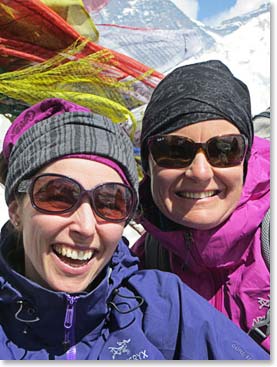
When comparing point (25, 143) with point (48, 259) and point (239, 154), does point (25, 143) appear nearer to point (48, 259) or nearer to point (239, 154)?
point (48, 259)

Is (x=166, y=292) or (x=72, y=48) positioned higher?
(x=72, y=48)

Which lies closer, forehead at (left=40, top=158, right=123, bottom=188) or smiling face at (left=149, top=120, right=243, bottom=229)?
forehead at (left=40, top=158, right=123, bottom=188)

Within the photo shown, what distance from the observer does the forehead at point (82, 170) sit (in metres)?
1.33

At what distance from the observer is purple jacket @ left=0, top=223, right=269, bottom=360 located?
4.51ft

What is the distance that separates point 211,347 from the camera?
1.41 m

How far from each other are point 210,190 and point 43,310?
648 mm

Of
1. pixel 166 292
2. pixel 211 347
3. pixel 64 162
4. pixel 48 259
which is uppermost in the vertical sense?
pixel 64 162

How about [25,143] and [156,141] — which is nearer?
[25,143]

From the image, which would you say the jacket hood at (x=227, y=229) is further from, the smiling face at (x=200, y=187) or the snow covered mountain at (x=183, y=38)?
the snow covered mountain at (x=183, y=38)

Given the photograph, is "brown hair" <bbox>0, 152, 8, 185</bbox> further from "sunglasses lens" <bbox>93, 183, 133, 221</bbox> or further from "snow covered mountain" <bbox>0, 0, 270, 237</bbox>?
"snow covered mountain" <bbox>0, 0, 270, 237</bbox>

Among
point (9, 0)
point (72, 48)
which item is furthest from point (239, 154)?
point (9, 0)

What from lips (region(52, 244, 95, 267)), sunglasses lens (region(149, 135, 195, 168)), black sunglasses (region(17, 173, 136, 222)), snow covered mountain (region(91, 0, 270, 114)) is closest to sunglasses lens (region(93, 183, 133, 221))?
black sunglasses (region(17, 173, 136, 222))

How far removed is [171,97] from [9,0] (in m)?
1.39

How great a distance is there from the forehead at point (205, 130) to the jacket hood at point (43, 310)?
0.51 meters
